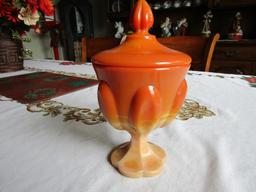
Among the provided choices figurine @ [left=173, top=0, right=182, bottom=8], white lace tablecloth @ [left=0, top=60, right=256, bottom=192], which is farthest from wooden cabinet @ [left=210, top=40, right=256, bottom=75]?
white lace tablecloth @ [left=0, top=60, right=256, bottom=192]

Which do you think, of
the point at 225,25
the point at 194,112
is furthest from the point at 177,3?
the point at 194,112

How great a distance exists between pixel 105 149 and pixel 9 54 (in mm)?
817

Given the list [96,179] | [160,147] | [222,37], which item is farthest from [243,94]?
[222,37]

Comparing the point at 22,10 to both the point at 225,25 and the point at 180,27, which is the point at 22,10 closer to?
the point at 180,27

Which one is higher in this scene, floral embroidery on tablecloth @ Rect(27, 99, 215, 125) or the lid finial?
the lid finial

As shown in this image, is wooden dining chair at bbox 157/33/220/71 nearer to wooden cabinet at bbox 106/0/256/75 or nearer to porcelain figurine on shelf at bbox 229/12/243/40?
Result: wooden cabinet at bbox 106/0/256/75

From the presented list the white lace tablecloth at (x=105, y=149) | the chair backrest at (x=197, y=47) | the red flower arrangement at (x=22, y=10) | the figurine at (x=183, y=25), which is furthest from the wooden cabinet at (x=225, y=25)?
the red flower arrangement at (x=22, y=10)

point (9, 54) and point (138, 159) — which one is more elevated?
point (9, 54)

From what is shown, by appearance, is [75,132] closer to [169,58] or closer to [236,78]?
[169,58]

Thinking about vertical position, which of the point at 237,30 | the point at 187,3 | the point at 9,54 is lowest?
the point at 9,54

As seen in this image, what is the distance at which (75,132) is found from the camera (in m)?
0.38

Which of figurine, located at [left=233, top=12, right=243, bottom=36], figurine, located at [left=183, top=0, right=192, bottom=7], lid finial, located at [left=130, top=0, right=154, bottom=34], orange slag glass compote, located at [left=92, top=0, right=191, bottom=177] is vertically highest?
figurine, located at [left=183, top=0, right=192, bottom=7]

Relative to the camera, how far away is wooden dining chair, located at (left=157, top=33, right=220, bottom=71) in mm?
998

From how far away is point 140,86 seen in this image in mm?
222
